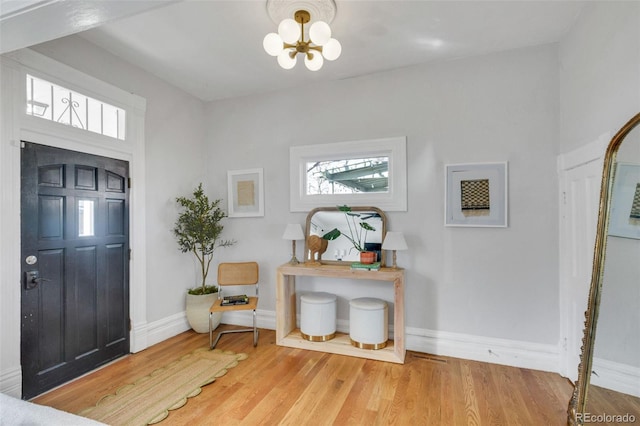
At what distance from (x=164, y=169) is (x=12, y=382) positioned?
7.23ft

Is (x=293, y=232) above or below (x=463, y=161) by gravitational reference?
below

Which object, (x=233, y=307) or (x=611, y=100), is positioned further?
(x=233, y=307)

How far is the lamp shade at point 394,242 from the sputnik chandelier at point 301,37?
5.55ft

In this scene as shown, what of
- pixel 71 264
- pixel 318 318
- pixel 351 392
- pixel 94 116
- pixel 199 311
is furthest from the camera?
pixel 199 311

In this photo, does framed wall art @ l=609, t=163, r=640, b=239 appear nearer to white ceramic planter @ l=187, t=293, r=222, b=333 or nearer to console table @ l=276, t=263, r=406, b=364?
console table @ l=276, t=263, r=406, b=364

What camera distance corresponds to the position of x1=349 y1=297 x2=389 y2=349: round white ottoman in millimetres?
3027

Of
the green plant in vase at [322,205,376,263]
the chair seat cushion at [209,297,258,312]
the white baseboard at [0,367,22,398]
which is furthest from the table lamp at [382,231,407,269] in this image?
the white baseboard at [0,367,22,398]

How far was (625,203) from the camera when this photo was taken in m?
1.68

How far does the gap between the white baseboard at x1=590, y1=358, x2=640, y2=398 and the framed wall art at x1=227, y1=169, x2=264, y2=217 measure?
324cm

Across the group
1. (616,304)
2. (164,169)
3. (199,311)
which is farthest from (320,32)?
(199,311)

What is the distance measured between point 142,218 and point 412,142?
2.94 metres

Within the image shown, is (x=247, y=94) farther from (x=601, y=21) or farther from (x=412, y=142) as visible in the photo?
(x=601, y=21)

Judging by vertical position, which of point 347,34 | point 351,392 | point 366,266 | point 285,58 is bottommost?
point 351,392

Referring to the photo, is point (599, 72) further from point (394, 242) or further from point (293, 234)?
point (293, 234)
